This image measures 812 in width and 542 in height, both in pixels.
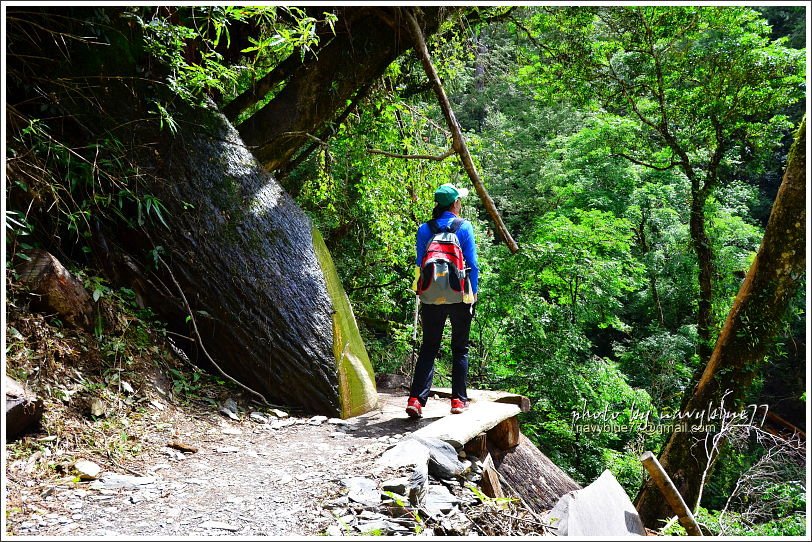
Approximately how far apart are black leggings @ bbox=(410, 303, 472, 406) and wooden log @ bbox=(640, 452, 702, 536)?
58.7 inches

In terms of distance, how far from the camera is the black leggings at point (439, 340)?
15.0 ft

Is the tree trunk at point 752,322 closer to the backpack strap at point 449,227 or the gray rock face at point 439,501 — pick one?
the backpack strap at point 449,227

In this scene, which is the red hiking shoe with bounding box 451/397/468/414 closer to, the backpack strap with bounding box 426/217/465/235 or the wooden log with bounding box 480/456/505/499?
the wooden log with bounding box 480/456/505/499

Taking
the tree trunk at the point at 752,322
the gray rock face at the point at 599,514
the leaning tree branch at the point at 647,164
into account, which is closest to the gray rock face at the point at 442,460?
the gray rock face at the point at 599,514

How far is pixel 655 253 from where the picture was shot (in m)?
16.0

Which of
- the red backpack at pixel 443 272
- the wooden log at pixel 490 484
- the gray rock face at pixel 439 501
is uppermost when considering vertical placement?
the red backpack at pixel 443 272

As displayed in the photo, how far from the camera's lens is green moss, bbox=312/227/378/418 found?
16.5ft

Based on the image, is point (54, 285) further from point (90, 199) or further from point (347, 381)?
point (347, 381)

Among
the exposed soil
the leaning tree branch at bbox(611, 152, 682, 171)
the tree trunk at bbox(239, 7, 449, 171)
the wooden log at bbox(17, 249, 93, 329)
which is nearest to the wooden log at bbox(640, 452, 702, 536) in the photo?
the exposed soil

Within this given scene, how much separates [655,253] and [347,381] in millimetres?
13357

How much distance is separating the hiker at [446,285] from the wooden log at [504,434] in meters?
0.34

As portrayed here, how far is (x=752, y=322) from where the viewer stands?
18.6 ft

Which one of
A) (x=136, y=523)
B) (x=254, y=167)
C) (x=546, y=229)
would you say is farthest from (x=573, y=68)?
(x=136, y=523)

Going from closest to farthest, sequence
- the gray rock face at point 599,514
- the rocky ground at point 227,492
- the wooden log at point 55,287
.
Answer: the rocky ground at point 227,492
the gray rock face at point 599,514
the wooden log at point 55,287
